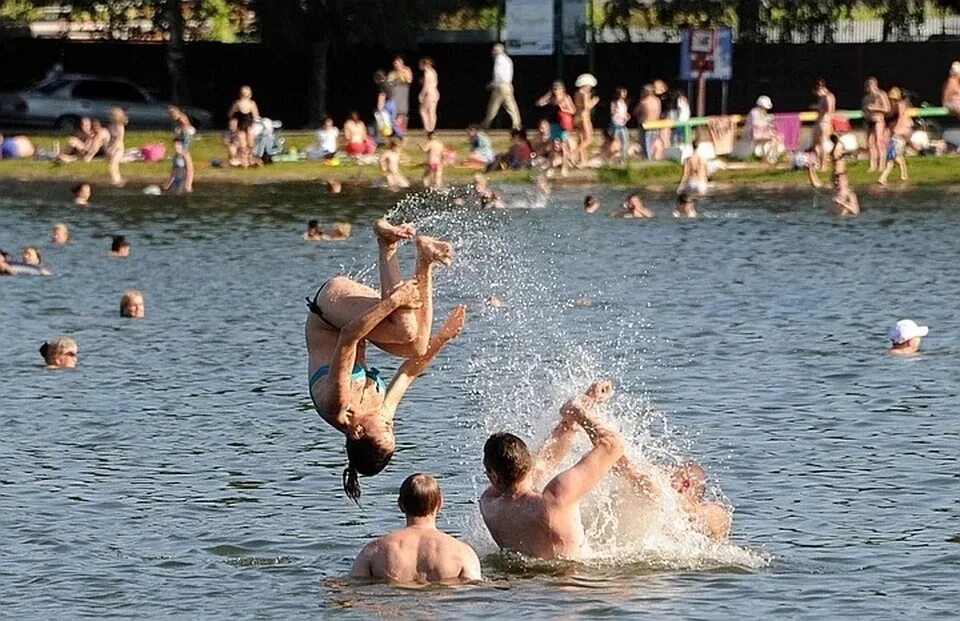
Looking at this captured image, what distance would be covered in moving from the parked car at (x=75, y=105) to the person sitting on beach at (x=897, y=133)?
1814 cm

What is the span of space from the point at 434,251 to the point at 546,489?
2171 mm

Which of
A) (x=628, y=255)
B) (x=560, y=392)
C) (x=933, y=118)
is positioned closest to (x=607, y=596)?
(x=560, y=392)

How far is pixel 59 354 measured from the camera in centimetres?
2498

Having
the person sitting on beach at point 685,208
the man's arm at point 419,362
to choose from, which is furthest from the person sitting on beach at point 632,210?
the man's arm at point 419,362

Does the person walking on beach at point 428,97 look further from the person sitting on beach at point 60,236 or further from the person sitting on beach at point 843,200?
the person sitting on beach at point 60,236

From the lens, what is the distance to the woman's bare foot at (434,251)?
12.9 meters

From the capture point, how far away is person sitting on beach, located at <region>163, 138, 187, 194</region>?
45938 mm

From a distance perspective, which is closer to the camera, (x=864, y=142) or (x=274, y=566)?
(x=274, y=566)

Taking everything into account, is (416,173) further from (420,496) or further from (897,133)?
(420,496)

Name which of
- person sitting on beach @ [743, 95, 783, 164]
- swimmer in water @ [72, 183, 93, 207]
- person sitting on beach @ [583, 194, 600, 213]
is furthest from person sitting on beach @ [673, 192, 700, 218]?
swimmer in water @ [72, 183, 93, 207]

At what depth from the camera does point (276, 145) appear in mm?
50000

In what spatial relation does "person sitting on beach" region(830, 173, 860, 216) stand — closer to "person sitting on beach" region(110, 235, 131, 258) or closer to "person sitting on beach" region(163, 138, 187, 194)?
"person sitting on beach" region(163, 138, 187, 194)

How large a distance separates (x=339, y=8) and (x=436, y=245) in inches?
1666

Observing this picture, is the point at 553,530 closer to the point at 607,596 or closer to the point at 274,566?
the point at 607,596
